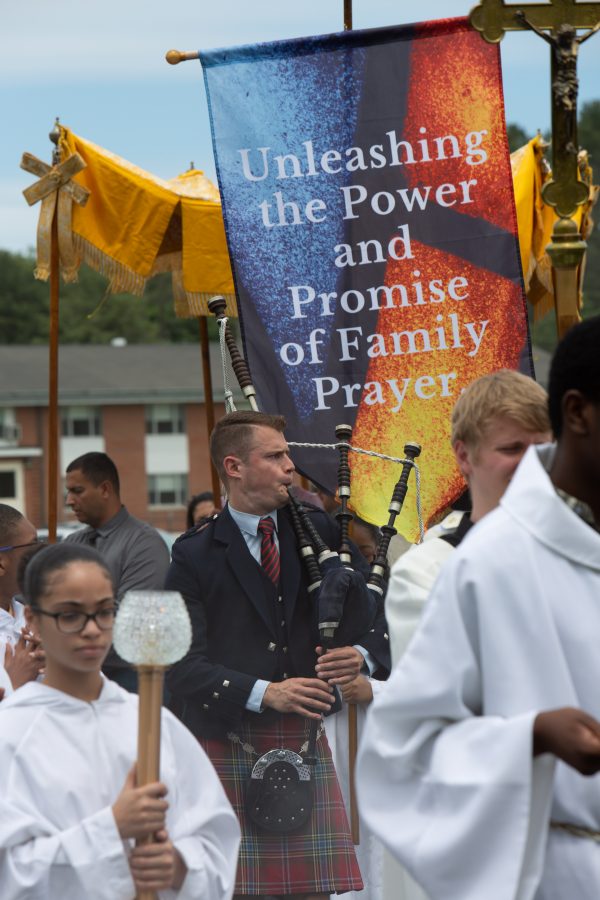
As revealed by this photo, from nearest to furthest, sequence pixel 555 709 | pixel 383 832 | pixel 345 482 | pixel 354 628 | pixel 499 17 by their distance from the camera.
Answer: pixel 555 709 < pixel 383 832 < pixel 499 17 < pixel 354 628 < pixel 345 482

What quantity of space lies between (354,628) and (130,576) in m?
2.16

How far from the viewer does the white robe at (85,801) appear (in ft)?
10.7

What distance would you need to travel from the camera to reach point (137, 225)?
25.6ft

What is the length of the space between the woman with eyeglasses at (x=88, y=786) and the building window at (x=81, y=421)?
148 feet

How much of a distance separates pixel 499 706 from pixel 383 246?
380 cm

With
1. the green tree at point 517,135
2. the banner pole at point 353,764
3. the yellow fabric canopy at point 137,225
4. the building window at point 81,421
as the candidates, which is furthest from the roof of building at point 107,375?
the banner pole at point 353,764

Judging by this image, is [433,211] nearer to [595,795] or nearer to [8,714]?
[8,714]

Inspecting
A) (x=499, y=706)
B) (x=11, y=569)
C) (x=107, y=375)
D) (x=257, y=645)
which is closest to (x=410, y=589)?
(x=499, y=706)

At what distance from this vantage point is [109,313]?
65.0 metres

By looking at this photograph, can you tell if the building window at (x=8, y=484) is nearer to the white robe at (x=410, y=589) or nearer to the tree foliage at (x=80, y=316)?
the tree foliage at (x=80, y=316)

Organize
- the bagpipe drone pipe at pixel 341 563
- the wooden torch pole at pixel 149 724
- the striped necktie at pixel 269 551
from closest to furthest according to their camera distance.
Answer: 1. the wooden torch pole at pixel 149 724
2. the bagpipe drone pipe at pixel 341 563
3. the striped necktie at pixel 269 551

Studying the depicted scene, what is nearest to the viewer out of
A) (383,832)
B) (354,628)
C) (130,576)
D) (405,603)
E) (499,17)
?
(383,832)

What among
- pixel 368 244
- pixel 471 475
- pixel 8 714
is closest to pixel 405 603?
pixel 471 475

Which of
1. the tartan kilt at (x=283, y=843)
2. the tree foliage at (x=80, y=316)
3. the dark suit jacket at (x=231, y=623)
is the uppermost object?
the tree foliage at (x=80, y=316)
